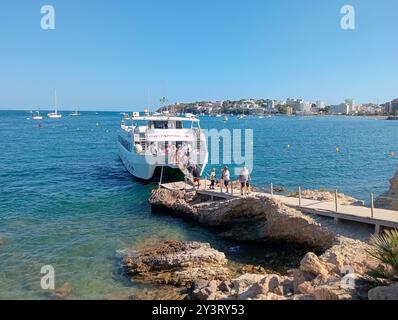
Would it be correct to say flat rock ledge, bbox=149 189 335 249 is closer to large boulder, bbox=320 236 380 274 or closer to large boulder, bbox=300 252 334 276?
large boulder, bbox=320 236 380 274

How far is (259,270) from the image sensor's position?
1252 cm

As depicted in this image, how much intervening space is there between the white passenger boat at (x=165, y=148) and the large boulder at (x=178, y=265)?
10.4m

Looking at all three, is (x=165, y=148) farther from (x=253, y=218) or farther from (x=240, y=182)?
(x=253, y=218)

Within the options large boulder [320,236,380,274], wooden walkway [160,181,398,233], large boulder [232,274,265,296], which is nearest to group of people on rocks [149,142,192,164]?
wooden walkway [160,181,398,233]

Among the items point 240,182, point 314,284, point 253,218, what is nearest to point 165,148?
Answer: point 240,182

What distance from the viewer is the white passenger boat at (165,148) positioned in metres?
24.7

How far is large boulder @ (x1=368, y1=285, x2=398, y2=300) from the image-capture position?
20.7 feet

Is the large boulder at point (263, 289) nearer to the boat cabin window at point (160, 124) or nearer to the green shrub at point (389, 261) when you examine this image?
the green shrub at point (389, 261)

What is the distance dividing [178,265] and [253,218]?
518 centimetres

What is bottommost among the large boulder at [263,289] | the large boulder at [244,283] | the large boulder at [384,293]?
the large boulder at [244,283]

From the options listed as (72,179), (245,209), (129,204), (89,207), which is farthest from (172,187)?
(72,179)

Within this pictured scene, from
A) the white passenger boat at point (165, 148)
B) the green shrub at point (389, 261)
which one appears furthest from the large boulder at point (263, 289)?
the white passenger boat at point (165, 148)
